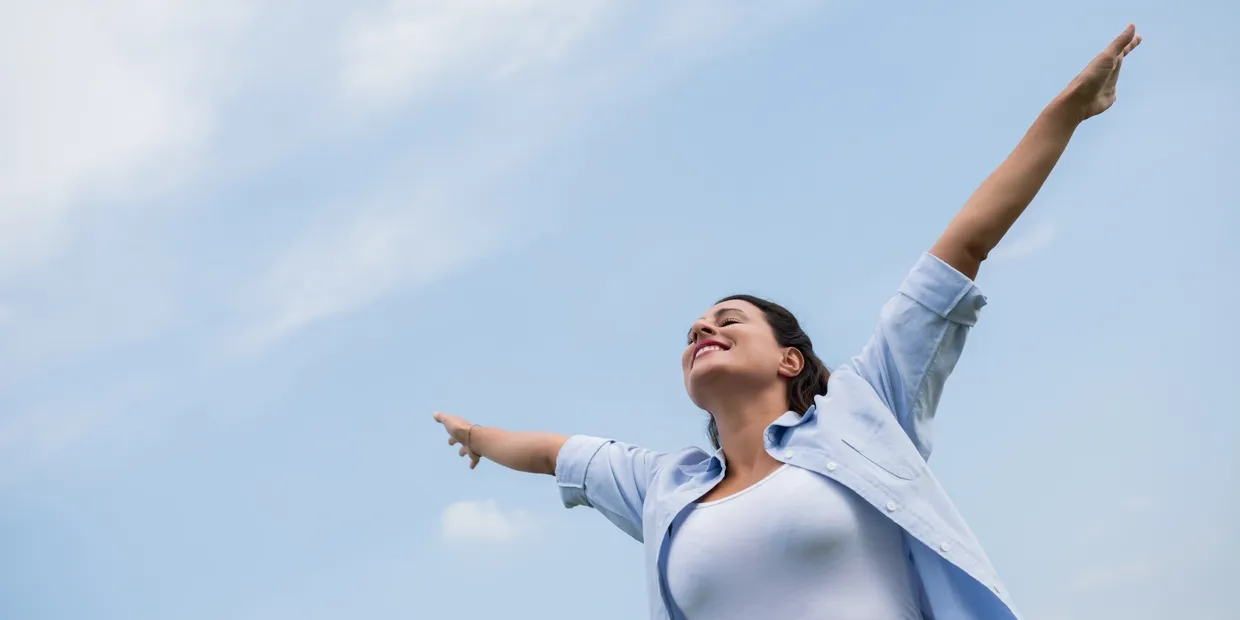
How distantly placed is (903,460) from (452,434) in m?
1.91

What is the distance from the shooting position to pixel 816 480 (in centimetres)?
328

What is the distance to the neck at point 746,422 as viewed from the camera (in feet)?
11.9

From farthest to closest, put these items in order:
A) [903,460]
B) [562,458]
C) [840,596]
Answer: [562,458] → [903,460] → [840,596]

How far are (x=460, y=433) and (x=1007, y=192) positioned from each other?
7.39 feet

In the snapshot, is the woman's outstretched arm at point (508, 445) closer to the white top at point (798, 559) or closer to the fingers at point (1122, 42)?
the white top at point (798, 559)

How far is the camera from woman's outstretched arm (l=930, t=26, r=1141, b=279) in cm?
333

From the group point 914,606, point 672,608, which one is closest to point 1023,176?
point 914,606

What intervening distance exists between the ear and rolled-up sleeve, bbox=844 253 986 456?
319 mm

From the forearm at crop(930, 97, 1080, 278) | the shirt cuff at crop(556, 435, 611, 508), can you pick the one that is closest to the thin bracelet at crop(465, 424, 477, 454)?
the shirt cuff at crop(556, 435, 611, 508)

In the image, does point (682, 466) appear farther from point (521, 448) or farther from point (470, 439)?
point (470, 439)

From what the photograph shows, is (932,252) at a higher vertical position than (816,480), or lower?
higher

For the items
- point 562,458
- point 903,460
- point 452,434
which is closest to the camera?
point 903,460

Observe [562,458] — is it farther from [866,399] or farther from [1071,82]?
[1071,82]

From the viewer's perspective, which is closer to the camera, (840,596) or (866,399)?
(840,596)
